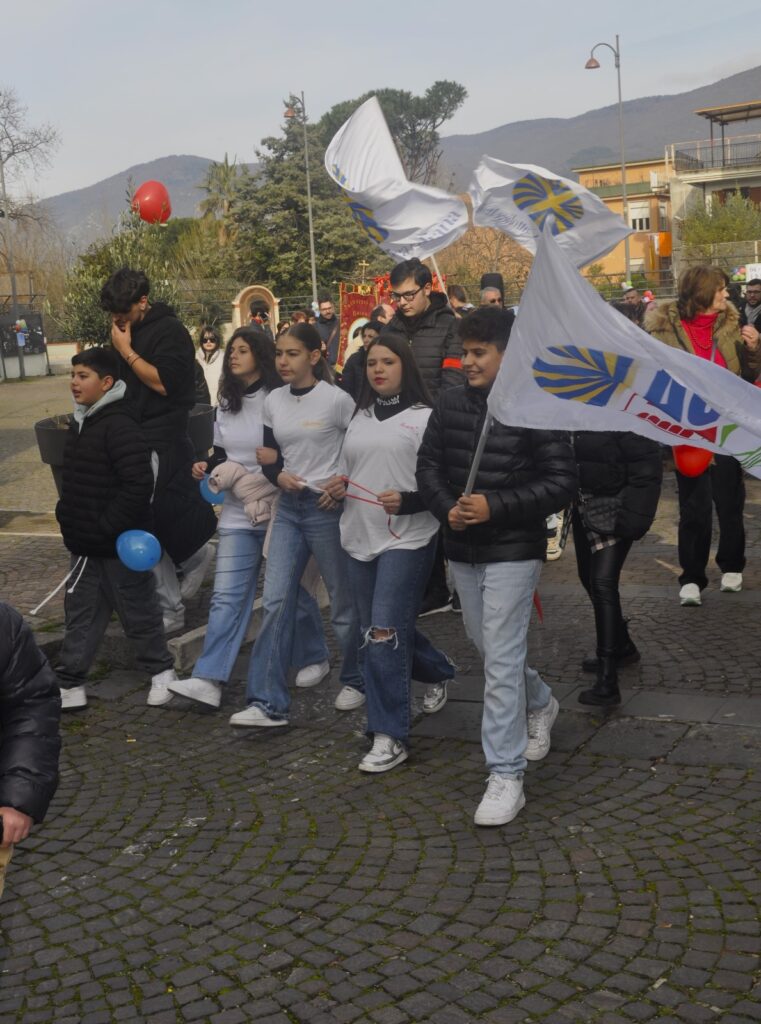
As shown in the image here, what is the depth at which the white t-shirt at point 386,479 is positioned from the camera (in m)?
5.39

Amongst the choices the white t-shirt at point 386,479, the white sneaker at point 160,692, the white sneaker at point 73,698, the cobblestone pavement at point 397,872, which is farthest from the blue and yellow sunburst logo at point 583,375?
the white sneaker at point 73,698

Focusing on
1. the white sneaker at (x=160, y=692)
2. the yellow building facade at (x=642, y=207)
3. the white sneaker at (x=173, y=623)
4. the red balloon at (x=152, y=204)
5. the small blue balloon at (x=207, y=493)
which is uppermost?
the yellow building facade at (x=642, y=207)

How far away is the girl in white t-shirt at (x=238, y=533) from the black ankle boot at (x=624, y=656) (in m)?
1.36

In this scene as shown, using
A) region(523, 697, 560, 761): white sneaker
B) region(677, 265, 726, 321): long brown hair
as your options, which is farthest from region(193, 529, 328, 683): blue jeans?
region(677, 265, 726, 321): long brown hair

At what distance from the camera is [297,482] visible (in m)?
5.88

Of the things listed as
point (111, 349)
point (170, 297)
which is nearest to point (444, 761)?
point (111, 349)

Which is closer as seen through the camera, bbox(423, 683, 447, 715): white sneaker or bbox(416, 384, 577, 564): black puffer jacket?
bbox(416, 384, 577, 564): black puffer jacket

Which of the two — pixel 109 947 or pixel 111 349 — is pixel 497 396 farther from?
pixel 111 349

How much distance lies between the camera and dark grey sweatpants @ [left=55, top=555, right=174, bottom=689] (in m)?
6.32

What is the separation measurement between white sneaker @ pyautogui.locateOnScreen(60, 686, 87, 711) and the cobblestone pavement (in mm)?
61

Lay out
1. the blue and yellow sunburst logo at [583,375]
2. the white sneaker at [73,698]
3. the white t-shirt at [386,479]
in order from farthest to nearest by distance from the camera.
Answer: the white sneaker at [73,698] → the white t-shirt at [386,479] → the blue and yellow sunburst logo at [583,375]

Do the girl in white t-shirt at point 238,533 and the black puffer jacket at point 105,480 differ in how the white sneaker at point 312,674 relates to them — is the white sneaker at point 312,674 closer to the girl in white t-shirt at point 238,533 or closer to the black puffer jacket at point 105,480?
the girl in white t-shirt at point 238,533

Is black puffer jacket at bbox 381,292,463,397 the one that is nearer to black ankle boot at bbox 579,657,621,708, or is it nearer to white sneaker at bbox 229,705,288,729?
black ankle boot at bbox 579,657,621,708

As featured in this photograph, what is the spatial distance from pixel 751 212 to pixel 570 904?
55.9 m
